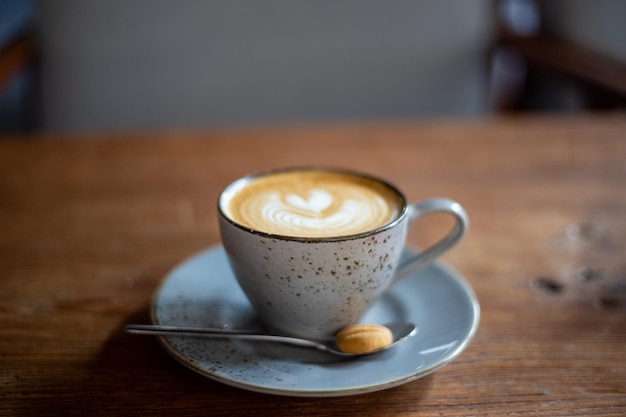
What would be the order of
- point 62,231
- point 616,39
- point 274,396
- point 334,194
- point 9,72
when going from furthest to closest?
point 616,39 → point 9,72 → point 62,231 → point 334,194 → point 274,396

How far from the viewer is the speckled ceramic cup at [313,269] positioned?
46 cm

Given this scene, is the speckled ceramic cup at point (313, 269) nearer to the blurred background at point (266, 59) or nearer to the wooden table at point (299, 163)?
the wooden table at point (299, 163)

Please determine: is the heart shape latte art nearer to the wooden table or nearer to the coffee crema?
the coffee crema

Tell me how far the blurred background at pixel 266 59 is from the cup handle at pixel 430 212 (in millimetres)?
1245

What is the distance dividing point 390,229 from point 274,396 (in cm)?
15

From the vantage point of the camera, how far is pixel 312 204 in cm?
55

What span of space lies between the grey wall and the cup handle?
1326 millimetres

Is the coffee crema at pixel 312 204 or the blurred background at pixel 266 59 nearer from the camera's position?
the coffee crema at pixel 312 204

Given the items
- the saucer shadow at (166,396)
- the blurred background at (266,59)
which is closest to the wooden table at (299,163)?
the saucer shadow at (166,396)

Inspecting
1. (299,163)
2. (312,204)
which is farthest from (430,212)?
(299,163)

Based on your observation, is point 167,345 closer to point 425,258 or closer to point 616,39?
point 425,258

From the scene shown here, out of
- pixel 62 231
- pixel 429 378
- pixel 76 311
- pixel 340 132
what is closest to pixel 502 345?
pixel 429 378

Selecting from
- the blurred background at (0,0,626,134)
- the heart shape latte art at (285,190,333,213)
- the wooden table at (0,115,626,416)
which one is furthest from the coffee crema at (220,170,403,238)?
the blurred background at (0,0,626,134)

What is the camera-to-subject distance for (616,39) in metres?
1.64
